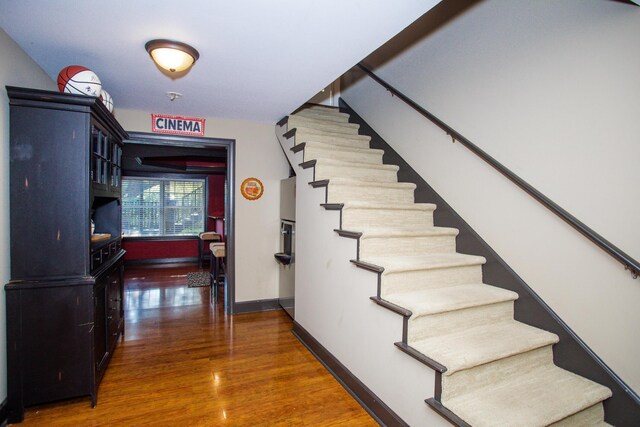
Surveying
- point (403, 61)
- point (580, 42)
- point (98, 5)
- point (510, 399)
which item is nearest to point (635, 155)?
point (580, 42)

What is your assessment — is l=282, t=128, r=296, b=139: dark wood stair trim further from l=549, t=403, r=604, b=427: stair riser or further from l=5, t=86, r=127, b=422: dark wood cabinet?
l=549, t=403, r=604, b=427: stair riser

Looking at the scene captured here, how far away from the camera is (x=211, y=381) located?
8.77 feet

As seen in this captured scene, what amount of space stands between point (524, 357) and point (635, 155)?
4.11ft

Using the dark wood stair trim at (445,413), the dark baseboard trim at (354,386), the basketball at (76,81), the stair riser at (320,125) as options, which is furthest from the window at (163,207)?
the dark wood stair trim at (445,413)

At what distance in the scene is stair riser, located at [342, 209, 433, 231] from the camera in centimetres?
275

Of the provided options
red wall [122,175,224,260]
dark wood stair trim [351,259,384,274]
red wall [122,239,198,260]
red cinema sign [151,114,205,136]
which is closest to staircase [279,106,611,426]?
dark wood stair trim [351,259,384,274]

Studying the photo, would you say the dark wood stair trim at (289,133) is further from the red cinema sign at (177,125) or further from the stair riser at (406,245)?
the stair riser at (406,245)

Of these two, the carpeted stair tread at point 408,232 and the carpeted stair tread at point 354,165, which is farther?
the carpeted stair tread at point 354,165

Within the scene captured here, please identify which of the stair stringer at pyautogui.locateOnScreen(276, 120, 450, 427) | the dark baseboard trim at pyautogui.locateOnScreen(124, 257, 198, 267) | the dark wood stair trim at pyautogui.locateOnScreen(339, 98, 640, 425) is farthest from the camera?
the dark baseboard trim at pyautogui.locateOnScreen(124, 257, 198, 267)

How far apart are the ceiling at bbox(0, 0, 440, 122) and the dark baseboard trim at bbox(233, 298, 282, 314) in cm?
257

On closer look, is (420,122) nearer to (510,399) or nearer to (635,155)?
(635,155)

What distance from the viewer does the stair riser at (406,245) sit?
99.3 inches

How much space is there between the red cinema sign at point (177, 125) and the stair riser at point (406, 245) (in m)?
2.62

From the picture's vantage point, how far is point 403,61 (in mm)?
3541
